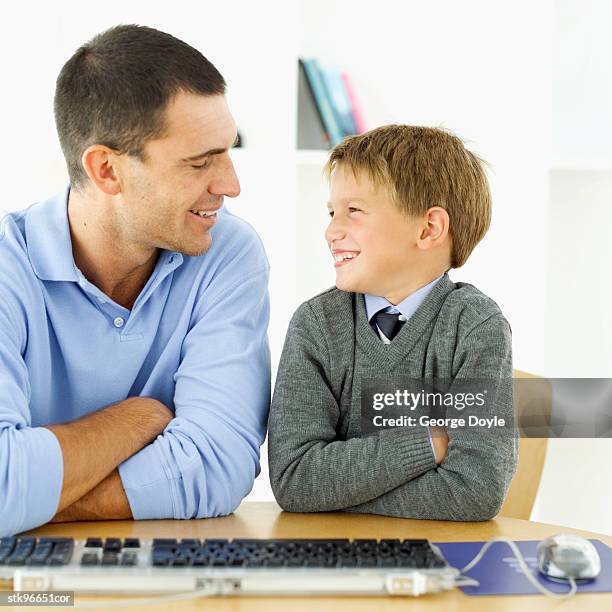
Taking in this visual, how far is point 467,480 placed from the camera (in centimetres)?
137

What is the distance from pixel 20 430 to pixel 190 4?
1.92 meters

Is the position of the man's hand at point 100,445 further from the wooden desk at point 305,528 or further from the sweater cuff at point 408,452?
the sweater cuff at point 408,452

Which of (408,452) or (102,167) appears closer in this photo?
(408,452)

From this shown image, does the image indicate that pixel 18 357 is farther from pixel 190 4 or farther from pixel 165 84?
pixel 190 4

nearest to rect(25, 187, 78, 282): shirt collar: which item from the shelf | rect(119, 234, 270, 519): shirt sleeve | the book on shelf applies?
rect(119, 234, 270, 519): shirt sleeve

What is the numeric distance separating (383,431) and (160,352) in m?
0.42

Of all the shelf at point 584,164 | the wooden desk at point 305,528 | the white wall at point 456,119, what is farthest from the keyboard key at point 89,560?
the shelf at point 584,164

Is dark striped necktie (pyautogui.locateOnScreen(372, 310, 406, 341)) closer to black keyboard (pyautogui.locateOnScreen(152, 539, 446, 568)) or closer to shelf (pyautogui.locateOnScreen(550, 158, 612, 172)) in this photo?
black keyboard (pyautogui.locateOnScreen(152, 539, 446, 568))

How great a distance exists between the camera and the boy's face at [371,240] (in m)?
1.55

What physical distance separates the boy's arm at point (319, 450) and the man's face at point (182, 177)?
27cm

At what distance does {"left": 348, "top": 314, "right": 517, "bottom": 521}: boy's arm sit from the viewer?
54.0 inches

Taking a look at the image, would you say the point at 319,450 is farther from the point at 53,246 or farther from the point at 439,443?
the point at 53,246

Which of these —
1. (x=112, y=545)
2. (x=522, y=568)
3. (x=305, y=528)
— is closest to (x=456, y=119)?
(x=305, y=528)

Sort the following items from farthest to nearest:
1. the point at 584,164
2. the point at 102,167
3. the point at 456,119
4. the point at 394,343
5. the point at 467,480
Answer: the point at 456,119, the point at 584,164, the point at 102,167, the point at 394,343, the point at 467,480
